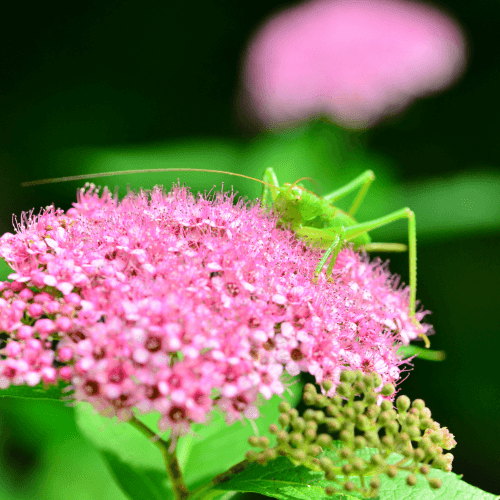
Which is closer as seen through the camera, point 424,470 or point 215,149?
point 424,470

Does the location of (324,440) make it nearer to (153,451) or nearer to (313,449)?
(313,449)

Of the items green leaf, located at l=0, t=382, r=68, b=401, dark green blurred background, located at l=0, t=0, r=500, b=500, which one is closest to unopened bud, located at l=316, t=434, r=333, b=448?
green leaf, located at l=0, t=382, r=68, b=401

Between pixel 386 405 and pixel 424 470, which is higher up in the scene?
pixel 386 405

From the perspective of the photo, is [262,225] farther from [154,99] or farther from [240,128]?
[154,99]

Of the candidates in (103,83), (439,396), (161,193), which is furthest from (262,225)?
(103,83)

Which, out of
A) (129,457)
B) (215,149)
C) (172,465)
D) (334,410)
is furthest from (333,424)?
(215,149)

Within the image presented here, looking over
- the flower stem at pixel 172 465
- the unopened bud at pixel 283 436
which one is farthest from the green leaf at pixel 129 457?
the unopened bud at pixel 283 436

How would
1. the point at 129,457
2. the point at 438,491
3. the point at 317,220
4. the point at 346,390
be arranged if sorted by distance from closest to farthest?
1. the point at 346,390
2. the point at 438,491
3. the point at 129,457
4. the point at 317,220
